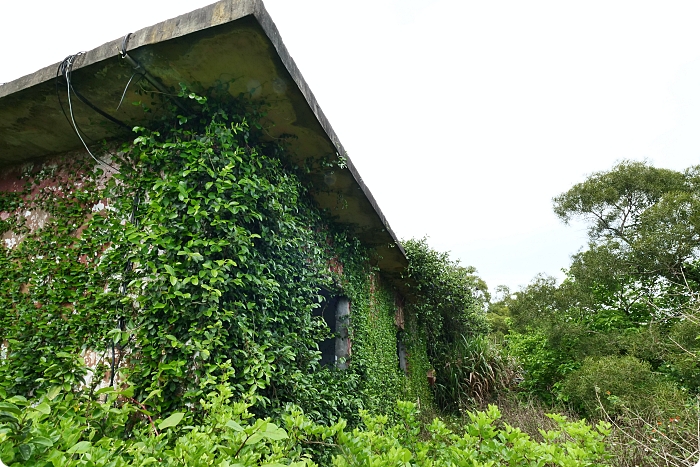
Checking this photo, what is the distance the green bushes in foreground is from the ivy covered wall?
24cm

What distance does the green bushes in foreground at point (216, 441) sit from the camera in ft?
3.46

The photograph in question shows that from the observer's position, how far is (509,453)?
166 cm

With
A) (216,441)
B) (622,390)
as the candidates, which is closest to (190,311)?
(216,441)

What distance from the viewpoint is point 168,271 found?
7.23 feet

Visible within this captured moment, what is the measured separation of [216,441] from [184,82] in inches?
83.1

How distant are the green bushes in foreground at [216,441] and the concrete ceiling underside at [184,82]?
183 centimetres

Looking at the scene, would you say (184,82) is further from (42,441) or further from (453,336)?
(453,336)

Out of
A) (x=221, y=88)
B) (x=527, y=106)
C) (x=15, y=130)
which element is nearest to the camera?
(x=221, y=88)

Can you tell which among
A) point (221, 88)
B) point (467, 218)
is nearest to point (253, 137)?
point (221, 88)

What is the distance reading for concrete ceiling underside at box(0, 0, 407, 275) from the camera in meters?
2.05

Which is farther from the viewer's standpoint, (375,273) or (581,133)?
(581,133)

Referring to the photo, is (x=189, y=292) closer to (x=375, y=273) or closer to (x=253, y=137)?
(x=253, y=137)

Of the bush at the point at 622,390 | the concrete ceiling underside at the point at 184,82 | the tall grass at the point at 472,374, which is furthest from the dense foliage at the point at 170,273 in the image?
the tall grass at the point at 472,374

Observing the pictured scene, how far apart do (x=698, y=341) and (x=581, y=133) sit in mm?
3954
